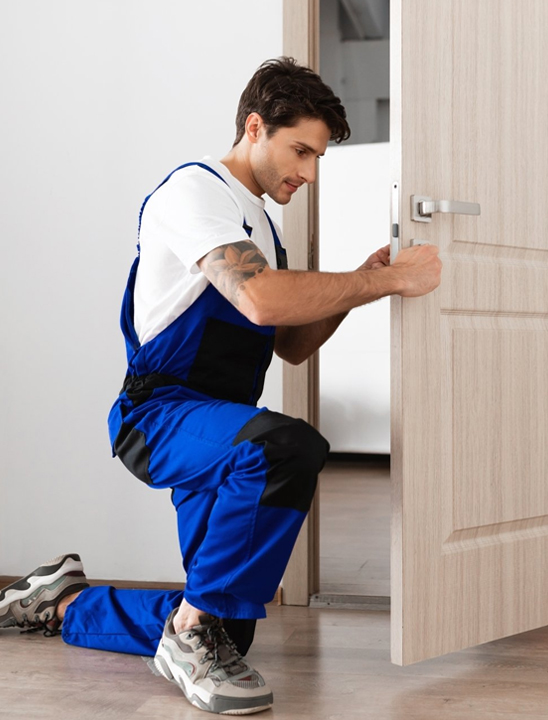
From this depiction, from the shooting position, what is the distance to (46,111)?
2.51 metres

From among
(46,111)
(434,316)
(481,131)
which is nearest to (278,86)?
(481,131)

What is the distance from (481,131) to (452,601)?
1.00 m

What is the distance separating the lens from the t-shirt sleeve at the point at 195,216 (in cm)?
164

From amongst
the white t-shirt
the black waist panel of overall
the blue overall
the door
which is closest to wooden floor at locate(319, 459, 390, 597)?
the door

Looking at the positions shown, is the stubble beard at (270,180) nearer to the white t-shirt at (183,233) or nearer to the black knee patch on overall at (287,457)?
the white t-shirt at (183,233)

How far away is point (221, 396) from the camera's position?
6.07 ft

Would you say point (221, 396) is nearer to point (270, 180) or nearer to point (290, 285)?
point (290, 285)

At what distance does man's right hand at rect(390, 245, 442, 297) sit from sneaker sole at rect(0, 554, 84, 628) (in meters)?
1.03

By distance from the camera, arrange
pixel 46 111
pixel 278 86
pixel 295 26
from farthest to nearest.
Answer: pixel 46 111, pixel 295 26, pixel 278 86

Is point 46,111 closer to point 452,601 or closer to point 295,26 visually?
point 295,26

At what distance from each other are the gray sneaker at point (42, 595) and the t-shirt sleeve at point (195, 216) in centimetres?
84

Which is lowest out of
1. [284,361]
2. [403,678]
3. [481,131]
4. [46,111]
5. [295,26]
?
[403,678]

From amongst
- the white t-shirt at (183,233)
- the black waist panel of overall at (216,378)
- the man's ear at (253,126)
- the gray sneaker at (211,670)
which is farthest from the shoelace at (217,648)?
the man's ear at (253,126)

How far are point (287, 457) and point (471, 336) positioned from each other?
537 mm
